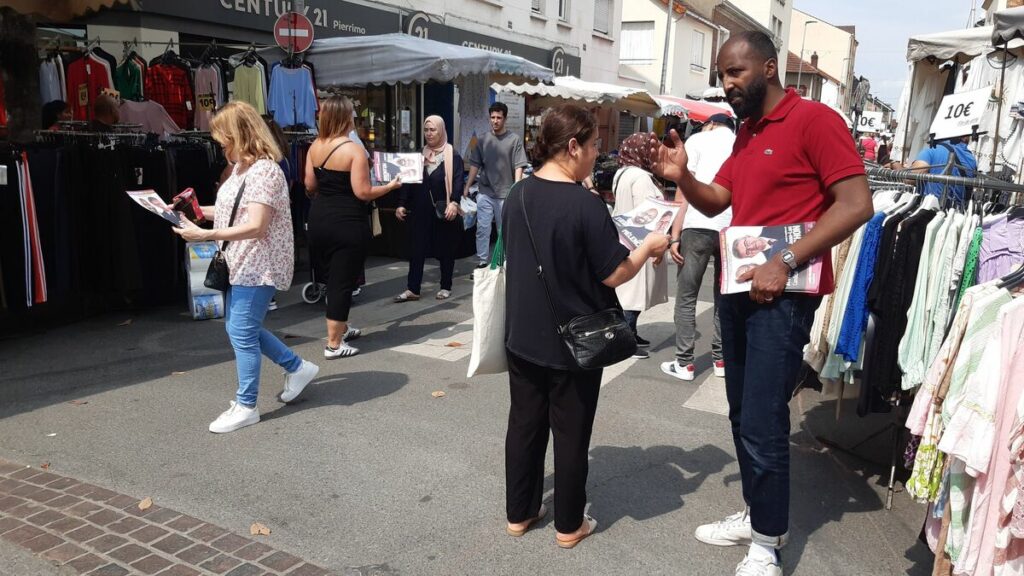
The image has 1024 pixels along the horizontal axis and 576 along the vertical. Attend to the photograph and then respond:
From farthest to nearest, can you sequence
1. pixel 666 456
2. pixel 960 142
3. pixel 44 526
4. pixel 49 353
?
pixel 960 142 < pixel 49 353 < pixel 666 456 < pixel 44 526

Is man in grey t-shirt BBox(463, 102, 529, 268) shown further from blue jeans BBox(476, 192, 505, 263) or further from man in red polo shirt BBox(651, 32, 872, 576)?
man in red polo shirt BBox(651, 32, 872, 576)

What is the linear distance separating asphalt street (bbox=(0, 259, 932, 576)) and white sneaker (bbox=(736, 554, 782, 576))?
0.62ft

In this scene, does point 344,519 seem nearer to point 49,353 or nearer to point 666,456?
point 666,456

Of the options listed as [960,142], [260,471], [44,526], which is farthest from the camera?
[960,142]

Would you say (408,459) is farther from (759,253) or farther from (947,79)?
(947,79)

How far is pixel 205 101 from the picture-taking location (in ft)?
29.3

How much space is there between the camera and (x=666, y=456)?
423cm

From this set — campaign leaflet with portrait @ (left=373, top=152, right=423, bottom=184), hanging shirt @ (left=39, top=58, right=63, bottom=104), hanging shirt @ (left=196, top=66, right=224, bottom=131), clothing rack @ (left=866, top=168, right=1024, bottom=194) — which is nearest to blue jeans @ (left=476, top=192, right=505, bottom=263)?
campaign leaflet with portrait @ (left=373, top=152, right=423, bottom=184)

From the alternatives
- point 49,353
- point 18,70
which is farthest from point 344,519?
point 18,70

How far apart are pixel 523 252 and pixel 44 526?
251 cm

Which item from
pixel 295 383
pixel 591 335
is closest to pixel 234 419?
pixel 295 383

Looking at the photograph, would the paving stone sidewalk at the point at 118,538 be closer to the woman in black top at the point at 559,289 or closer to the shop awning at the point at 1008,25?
the woman in black top at the point at 559,289

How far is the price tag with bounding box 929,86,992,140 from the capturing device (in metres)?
4.91

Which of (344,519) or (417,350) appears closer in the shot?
(344,519)
